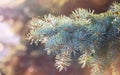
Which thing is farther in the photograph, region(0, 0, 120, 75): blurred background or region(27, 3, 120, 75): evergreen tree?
region(0, 0, 120, 75): blurred background

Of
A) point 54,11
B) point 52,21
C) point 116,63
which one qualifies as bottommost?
point 116,63

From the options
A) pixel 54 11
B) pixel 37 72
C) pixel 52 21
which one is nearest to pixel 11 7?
pixel 54 11

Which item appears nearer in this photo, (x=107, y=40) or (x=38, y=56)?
(x=107, y=40)

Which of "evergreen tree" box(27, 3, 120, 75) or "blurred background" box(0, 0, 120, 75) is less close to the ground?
"blurred background" box(0, 0, 120, 75)

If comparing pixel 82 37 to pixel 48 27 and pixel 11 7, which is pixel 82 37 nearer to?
pixel 48 27

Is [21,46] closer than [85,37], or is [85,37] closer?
[85,37]

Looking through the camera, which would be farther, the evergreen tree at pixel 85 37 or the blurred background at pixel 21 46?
the blurred background at pixel 21 46

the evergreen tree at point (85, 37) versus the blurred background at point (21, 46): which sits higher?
the blurred background at point (21, 46)

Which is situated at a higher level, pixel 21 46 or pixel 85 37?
pixel 21 46
